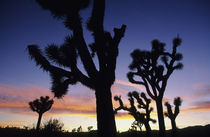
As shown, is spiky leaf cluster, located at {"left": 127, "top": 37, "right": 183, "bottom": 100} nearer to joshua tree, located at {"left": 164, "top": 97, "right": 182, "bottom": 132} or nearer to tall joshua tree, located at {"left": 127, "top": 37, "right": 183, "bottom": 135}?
tall joshua tree, located at {"left": 127, "top": 37, "right": 183, "bottom": 135}

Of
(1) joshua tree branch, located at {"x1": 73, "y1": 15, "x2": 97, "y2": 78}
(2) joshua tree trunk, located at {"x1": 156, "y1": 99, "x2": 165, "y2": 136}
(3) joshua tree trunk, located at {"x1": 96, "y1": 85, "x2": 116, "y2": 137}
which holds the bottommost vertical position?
(2) joshua tree trunk, located at {"x1": 156, "y1": 99, "x2": 165, "y2": 136}

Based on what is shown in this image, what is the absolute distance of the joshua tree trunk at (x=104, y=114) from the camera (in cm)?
312

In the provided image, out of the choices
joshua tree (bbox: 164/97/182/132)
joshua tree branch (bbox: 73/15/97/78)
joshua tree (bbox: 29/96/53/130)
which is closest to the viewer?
joshua tree branch (bbox: 73/15/97/78)

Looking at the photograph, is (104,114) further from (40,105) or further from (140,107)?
(40,105)

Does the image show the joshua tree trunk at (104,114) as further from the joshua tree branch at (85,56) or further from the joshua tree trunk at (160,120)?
the joshua tree trunk at (160,120)

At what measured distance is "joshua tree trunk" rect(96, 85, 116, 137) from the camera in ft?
10.3

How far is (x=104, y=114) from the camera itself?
327 centimetres

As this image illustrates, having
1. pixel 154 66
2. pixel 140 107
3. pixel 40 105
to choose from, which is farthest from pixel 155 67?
pixel 40 105

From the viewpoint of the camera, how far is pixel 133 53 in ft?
36.6

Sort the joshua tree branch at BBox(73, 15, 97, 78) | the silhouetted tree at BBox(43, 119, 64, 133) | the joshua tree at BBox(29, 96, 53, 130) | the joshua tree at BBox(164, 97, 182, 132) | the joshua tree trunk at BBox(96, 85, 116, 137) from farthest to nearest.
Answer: the joshua tree at BBox(29, 96, 53, 130) < the joshua tree at BBox(164, 97, 182, 132) < the silhouetted tree at BBox(43, 119, 64, 133) < the joshua tree branch at BBox(73, 15, 97, 78) < the joshua tree trunk at BBox(96, 85, 116, 137)

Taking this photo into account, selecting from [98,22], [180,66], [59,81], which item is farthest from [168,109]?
[98,22]

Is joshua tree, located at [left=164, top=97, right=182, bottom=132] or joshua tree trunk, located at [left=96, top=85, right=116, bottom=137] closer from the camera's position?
joshua tree trunk, located at [left=96, top=85, right=116, bottom=137]

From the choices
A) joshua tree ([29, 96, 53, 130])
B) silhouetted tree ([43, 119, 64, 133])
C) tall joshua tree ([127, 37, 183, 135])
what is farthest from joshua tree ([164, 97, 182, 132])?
joshua tree ([29, 96, 53, 130])

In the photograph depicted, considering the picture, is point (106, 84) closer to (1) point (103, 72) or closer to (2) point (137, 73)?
(1) point (103, 72)
